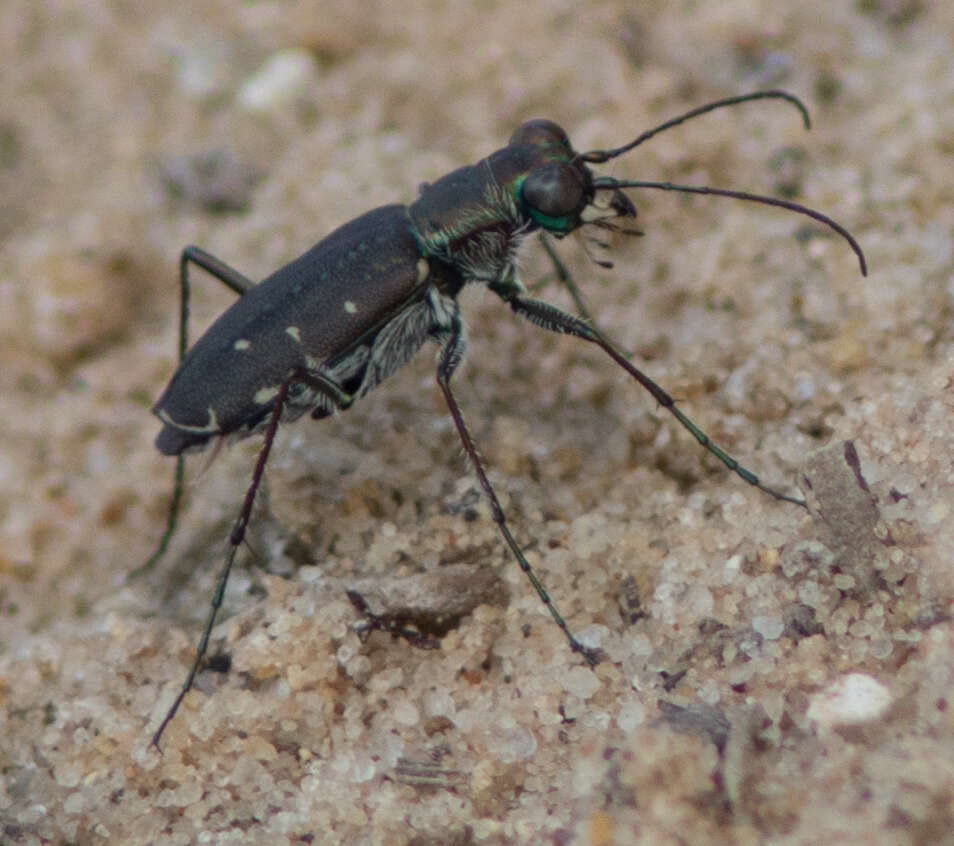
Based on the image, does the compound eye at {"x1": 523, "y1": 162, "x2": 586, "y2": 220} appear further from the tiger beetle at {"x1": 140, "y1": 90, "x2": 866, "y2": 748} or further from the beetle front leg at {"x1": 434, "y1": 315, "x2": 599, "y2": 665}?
the beetle front leg at {"x1": 434, "y1": 315, "x2": 599, "y2": 665}

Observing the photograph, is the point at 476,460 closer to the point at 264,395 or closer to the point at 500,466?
the point at 500,466

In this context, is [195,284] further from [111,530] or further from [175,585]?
[175,585]

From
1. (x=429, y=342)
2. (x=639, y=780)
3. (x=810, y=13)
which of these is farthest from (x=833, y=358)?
(x=810, y=13)

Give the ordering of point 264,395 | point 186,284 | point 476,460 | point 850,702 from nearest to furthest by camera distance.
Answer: point 850,702 → point 476,460 → point 264,395 → point 186,284

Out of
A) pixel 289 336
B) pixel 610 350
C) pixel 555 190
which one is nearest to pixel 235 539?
pixel 289 336

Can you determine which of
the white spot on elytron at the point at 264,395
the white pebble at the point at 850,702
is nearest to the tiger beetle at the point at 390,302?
the white spot on elytron at the point at 264,395

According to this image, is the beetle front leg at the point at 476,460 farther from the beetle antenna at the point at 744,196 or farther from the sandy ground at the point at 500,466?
the beetle antenna at the point at 744,196

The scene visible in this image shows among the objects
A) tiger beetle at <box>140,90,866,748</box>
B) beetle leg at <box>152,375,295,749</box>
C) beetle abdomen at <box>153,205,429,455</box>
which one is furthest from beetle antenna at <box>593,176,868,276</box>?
beetle leg at <box>152,375,295,749</box>
